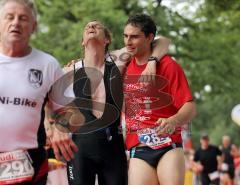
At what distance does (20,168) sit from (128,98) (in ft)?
7.53

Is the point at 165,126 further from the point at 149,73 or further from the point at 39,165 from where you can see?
the point at 39,165

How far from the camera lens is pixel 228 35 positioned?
1038 inches

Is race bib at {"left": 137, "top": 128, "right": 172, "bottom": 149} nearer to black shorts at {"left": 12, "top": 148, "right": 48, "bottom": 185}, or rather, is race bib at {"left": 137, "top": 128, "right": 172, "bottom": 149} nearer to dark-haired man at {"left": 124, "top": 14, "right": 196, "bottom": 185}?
dark-haired man at {"left": 124, "top": 14, "right": 196, "bottom": 185}

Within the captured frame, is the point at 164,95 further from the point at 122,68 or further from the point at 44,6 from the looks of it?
the point at 44,6

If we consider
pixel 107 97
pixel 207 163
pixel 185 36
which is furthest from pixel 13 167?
pixel 185 36

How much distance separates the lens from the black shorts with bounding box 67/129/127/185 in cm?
671

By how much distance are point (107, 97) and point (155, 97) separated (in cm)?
48

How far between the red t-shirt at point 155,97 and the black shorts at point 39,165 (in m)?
1.89

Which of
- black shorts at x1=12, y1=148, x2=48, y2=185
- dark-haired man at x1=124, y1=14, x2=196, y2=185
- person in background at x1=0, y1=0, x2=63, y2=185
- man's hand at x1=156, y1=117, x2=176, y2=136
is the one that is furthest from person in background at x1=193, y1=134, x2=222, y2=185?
person in background at x1=0, y1=0, x2=63, y2=185

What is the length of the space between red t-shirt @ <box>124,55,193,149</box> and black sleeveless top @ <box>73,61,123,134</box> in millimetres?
115

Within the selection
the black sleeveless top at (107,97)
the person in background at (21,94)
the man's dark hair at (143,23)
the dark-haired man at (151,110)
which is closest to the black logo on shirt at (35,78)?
the person in background at (21,94)

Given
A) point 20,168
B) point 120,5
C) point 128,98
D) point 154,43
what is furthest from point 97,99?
point 120,5

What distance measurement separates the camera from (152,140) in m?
6.61

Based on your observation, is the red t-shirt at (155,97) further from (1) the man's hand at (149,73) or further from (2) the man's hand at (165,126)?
(2) the man's hand at (165,126)
